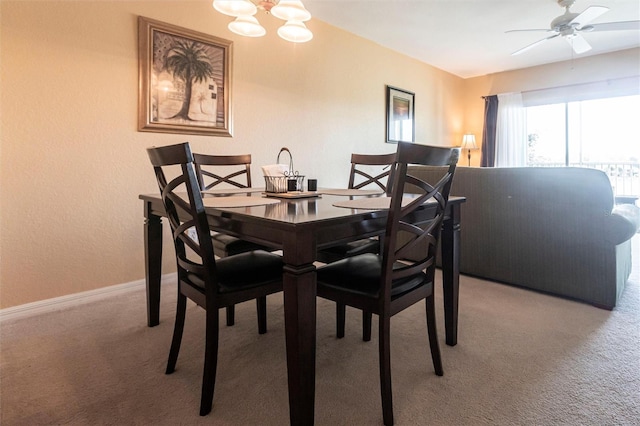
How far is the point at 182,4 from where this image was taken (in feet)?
8.43

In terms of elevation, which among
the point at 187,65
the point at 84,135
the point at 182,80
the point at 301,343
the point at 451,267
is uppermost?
the point at 187,65

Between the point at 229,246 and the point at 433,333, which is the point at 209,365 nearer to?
the point at 229,246

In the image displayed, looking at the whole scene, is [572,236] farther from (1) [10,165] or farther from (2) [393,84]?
(1) [10,165]

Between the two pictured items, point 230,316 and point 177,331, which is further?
point 230,316

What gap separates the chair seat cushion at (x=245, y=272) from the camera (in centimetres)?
133

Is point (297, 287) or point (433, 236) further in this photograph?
point (433, 236)

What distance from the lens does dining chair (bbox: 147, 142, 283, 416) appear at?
1.20 m

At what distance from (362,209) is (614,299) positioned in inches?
72.5

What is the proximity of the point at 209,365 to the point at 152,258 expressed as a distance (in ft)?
2.90

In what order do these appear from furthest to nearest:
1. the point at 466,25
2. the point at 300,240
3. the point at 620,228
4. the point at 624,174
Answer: the point at 624,174, the point at 466,25, the point at 620,228, the point at 300,240

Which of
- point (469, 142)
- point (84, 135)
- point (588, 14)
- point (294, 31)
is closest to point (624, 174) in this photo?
point (469, 142)

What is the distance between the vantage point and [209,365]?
1225 mm

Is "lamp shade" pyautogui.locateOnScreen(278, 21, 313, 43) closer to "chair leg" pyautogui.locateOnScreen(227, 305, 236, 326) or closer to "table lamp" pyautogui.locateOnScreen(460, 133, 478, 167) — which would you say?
"chair leg" pyautogui.locateOnScreen(227, 305, 236, 326)

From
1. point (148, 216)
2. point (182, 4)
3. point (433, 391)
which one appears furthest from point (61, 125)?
point (433, 391)
